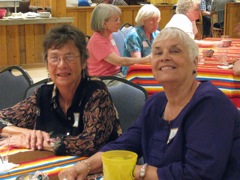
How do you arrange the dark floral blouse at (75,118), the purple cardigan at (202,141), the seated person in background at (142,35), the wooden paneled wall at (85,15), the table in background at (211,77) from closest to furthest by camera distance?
the purple cardigan at (202,141), the dark floral blouse at (75,118), the table in background at (211,77), the seated person in background at (142,35), the wooden paneled wall at (85,15)

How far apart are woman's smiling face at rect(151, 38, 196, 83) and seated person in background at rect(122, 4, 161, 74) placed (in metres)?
2.82

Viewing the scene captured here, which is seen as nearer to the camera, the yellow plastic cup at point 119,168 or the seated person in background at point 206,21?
the yellow plastic cup at point 119,168

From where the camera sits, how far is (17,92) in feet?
9.79

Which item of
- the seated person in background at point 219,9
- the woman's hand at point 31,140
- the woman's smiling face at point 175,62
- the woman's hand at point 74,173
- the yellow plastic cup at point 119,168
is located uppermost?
the seated person in background at point 219,9

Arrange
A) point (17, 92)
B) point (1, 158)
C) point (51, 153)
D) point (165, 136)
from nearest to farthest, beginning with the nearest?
point (165, 136)
point (1, 158)
point (51, 153)
point (17, 92)

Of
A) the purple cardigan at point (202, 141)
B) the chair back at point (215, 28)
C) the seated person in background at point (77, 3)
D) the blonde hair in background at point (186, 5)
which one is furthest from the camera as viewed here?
the chair back at point (215, 28)

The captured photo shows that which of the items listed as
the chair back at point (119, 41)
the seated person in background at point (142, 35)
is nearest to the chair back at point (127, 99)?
the seated person in background at point (142, 35)

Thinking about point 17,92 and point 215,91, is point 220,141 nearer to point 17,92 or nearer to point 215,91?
point 215,91

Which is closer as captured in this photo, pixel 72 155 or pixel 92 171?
pixel 92 171

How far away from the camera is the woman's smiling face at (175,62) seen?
5.62 feet

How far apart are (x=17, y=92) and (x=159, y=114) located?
1.46 metres

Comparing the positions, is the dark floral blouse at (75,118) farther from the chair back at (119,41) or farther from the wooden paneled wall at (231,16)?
the wooden paneled wall at (231,16)

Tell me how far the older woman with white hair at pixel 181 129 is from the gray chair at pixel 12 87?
1.27m

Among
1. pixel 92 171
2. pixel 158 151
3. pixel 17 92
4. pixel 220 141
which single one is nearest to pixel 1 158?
pixel 92 171
